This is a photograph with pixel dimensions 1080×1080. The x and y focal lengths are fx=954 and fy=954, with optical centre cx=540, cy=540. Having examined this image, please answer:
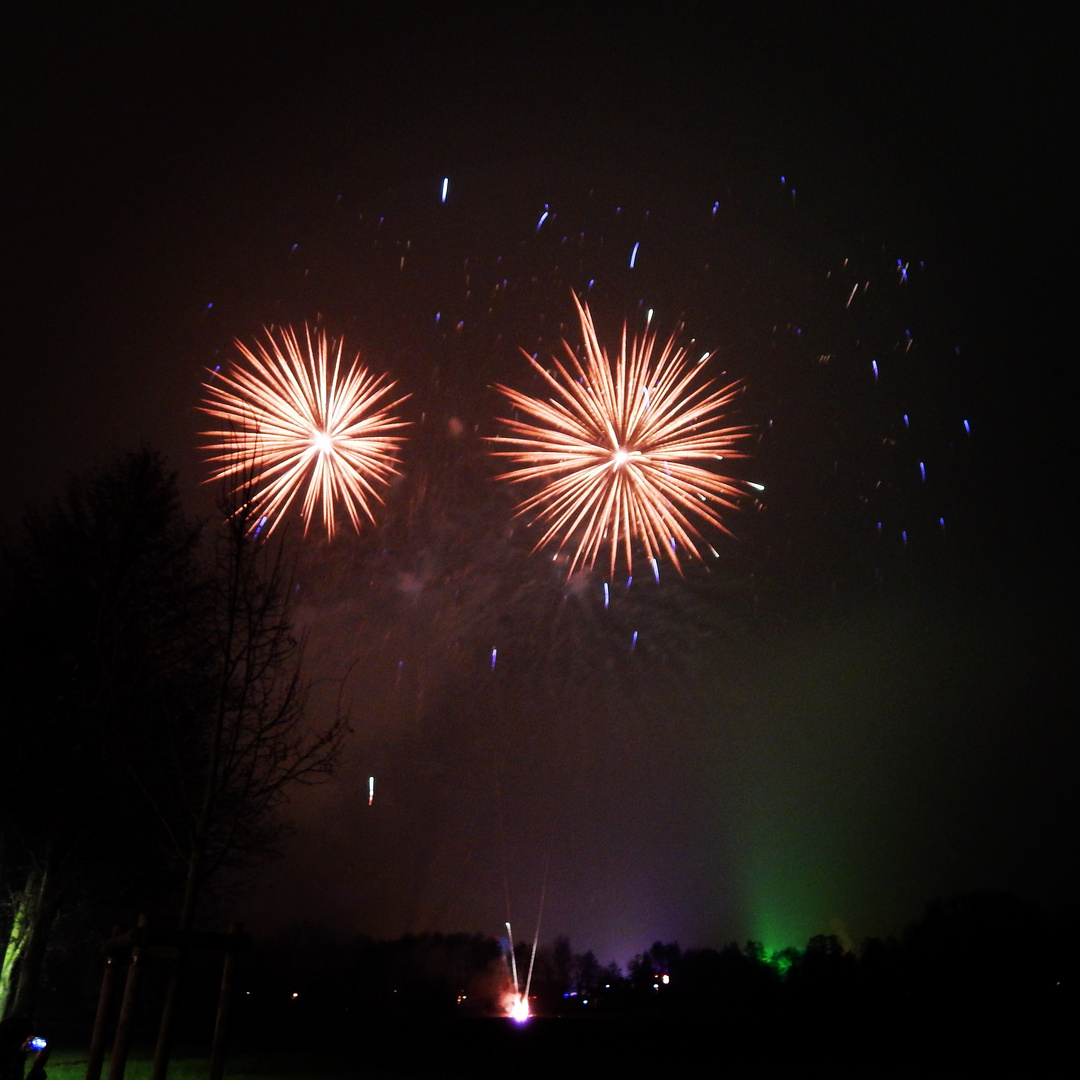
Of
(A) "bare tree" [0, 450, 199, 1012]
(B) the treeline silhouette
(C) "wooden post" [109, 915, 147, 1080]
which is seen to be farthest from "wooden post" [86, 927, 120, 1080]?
(B) the treeline silhouette

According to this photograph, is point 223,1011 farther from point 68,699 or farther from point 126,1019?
point 68,699

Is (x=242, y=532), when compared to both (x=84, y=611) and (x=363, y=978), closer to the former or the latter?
(x=84, y=611)

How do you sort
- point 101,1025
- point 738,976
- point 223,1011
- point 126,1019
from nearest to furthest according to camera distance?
point 126,1019 < point 223,1011 < point 101,1025 < point 738,976

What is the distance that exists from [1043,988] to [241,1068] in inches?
1838

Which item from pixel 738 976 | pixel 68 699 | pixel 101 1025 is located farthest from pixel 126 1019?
pixel 738 976

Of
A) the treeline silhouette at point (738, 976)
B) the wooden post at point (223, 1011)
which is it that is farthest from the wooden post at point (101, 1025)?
the treeline silhouette at point (738, 976)

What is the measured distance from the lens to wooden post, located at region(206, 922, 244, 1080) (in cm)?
803

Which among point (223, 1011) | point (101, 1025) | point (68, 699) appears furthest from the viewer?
point (68, 699)

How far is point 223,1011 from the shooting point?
815 cm

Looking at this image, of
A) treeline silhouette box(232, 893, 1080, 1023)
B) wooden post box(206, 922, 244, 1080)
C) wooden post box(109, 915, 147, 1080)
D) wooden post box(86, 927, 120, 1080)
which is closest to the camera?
wooden post box(109, 915, 147, 1080)

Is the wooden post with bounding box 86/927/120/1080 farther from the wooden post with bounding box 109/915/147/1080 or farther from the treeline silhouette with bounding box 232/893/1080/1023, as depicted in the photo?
the treeline silhouette with bounding box 232/893/1080/1023

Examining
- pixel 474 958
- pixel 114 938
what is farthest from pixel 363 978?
pixel 114 938

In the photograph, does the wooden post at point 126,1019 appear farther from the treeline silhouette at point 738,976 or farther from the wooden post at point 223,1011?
the treeline silhouette at point 738,976

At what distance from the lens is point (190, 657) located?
10.1m
